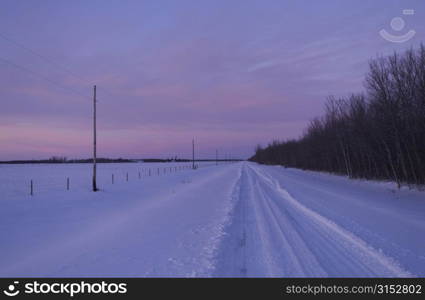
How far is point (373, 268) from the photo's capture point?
5.59m

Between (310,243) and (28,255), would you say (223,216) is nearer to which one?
(310,243)

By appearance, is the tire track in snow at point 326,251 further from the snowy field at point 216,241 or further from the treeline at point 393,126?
the treeline at point 393,126

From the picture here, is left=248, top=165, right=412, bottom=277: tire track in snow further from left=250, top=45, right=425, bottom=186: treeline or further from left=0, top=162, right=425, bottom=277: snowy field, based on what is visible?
left=250, top=45, right=425, bottom=186: treeline

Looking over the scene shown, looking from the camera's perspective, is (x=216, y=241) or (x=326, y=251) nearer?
(x=326, y=251)

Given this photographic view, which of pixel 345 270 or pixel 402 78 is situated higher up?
pixel 402 78

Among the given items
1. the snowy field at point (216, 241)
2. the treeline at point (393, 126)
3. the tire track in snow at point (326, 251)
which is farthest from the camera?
the treeline at point (393, 126)

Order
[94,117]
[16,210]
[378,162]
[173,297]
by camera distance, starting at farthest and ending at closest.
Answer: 1. [378,162]
2. [94,117]
3. [16,210]
4. [173,297]

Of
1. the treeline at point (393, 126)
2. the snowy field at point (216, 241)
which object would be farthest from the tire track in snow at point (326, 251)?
the treeline at point (393, 126)

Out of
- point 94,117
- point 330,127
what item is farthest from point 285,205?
point 330,127

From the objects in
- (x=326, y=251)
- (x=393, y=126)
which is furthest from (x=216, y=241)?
(x=393, y=126)

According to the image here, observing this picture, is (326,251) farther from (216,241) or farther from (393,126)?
(393,126)

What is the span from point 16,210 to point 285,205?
12.0m

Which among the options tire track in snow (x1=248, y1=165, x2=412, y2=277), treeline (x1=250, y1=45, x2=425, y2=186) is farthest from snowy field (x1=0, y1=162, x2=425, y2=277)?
treeline (x1=250, y1=45, x2=425, y2=186)

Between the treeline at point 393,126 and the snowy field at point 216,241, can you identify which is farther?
the treeline at point 393,126
